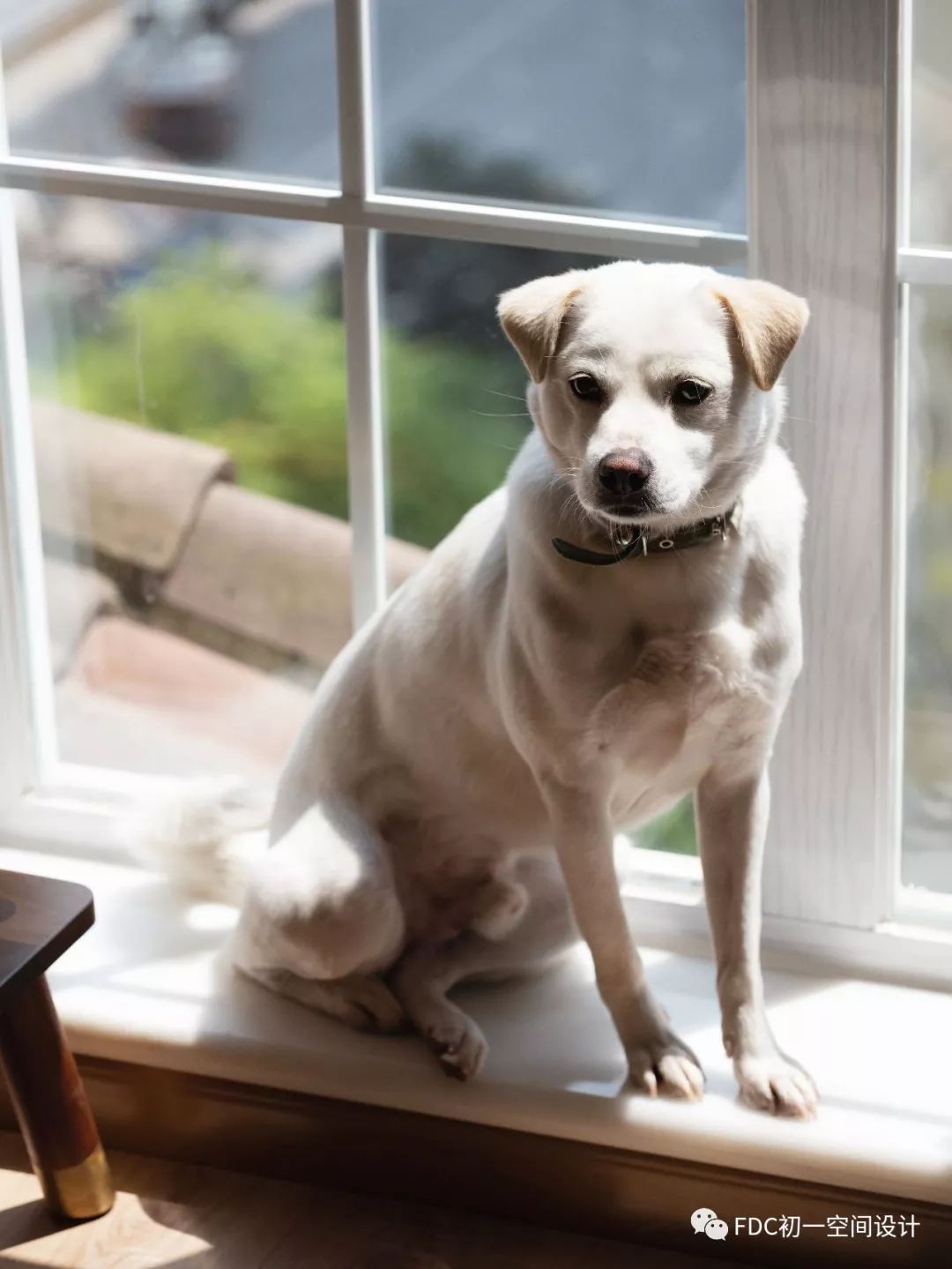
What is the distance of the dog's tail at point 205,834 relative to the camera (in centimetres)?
168

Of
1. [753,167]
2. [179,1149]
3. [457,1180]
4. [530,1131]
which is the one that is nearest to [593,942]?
[530,1131]

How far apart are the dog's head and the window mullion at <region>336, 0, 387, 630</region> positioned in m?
0.35

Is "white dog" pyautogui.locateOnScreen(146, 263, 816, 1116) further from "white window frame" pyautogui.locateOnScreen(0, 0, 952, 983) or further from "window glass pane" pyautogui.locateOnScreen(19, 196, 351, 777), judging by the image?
"window glass pane" pyautogui.locateOnScreen(19, 196, 351, 777)

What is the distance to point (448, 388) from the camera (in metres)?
1.62

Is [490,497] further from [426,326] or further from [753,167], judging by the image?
[753,167]

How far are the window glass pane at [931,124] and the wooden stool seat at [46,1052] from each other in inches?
35.6

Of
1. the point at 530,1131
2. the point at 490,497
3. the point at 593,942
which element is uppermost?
the point at 490,497

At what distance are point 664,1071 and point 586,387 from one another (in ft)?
1.96

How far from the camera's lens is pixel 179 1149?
65.0 inches

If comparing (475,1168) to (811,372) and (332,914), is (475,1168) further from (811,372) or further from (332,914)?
(811,372)

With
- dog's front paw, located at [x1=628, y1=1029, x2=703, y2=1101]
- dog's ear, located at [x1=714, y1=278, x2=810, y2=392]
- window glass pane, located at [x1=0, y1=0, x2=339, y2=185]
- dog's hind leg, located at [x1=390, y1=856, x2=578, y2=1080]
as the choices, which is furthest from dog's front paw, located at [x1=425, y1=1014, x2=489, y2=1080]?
window glass pane, located at [x1=0, y1=0, x2=339, y2=185]

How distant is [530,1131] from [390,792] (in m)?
0.32

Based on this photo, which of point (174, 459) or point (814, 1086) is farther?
point (174, 459)

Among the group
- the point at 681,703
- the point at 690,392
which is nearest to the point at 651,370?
the point at 690,392
